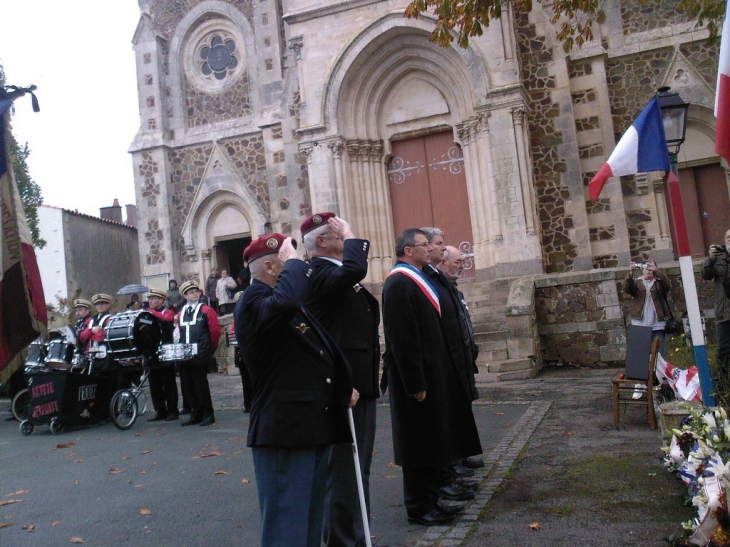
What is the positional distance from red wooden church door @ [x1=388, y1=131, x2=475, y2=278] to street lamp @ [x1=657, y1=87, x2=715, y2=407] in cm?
975

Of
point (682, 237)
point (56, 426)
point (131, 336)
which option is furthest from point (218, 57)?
point (682, 237)

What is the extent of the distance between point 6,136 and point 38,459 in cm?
472

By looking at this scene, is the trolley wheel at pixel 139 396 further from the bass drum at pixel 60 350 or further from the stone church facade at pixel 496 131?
the stone church facade at pixel 496 131

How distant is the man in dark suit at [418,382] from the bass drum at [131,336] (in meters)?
5.21

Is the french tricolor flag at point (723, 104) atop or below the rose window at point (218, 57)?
below

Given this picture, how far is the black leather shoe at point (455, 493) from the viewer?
498 centimetres

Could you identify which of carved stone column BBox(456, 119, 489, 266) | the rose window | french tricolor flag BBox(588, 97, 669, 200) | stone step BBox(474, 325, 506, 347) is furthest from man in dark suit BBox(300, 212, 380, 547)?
the rose window

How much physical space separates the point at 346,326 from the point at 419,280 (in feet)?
3.10

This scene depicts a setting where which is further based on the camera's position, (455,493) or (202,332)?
(202,332)

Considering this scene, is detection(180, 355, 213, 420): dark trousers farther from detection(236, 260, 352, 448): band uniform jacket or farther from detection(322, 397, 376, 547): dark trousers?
detection(236, 260, 352, 448): band uniform jacket

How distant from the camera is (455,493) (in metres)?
4.99

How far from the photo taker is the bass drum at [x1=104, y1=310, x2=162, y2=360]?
9117 mm

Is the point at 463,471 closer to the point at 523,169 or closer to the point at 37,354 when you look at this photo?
the point at 37,354

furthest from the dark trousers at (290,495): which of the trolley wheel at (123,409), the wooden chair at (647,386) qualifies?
the trolley wheel at (123,409)
